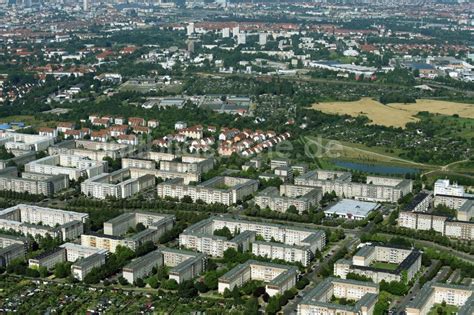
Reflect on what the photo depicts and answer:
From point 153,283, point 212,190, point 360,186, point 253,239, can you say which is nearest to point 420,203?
point 360,186

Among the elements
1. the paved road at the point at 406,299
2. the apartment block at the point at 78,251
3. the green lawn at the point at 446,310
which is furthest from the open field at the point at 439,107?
the apartment block at the point at 78,251

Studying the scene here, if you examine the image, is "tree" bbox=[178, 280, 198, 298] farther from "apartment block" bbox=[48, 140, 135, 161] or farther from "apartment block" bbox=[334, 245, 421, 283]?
"apartment block" bbox=[48, 140, 135, 161]

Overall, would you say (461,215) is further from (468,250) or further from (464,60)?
(464,60)

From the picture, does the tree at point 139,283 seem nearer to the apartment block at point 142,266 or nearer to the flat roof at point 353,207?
the apartment block at point 142,266

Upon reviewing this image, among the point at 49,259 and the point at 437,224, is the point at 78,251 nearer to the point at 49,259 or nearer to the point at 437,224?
the point at 49,259

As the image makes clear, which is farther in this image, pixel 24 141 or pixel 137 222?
pixel 24 141

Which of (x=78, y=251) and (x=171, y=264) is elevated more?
(x=78, y=251)
